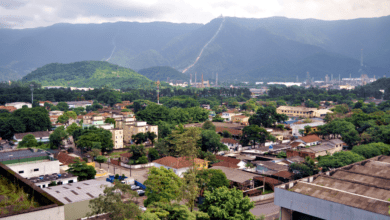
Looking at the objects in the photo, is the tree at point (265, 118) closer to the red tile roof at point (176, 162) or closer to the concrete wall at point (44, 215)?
the red tile roof at point (176, 162)

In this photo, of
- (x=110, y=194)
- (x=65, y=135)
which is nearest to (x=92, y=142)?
(x=65, y=135)

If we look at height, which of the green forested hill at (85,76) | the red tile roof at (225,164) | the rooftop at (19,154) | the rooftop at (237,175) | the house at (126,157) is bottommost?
the house at (126,157)

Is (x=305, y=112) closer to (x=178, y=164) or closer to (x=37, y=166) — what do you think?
(x=178, y=164)

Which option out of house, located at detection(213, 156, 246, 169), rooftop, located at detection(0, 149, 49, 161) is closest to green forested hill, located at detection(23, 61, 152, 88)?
rooftop, located at detection(0, 149, 49, 161)

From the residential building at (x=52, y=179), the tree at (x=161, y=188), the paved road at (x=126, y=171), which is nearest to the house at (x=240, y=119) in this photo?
the paved road at (x=126, y=171)

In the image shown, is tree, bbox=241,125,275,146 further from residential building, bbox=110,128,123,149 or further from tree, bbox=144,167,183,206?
tree, bbox=144,167,183,206
